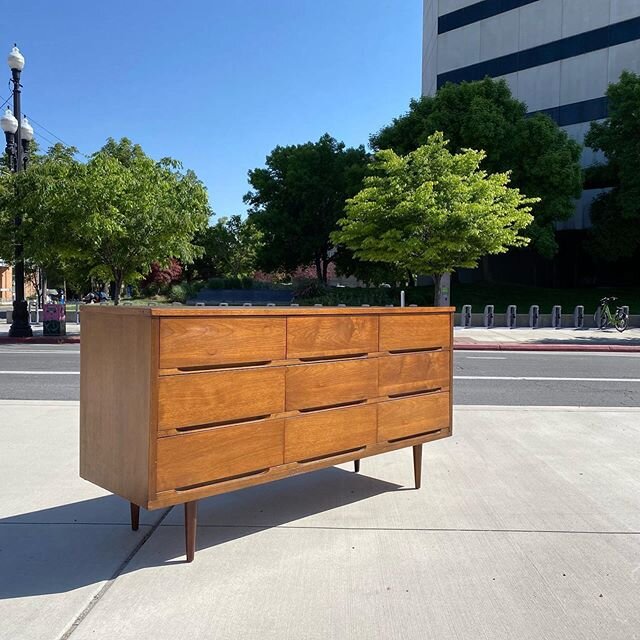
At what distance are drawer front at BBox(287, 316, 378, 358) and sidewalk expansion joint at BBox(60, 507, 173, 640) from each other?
5.02ft

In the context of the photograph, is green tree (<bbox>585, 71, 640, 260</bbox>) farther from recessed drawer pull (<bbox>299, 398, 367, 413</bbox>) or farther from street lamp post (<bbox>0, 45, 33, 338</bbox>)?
recessed drawer pull (<bbox>299, 398, 367, 413</bbox>)

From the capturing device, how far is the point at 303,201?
4053cm

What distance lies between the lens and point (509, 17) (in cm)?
3941

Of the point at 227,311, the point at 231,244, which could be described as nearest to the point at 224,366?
the point at 227,311

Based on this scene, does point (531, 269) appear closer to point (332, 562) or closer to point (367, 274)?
point (367, 274)

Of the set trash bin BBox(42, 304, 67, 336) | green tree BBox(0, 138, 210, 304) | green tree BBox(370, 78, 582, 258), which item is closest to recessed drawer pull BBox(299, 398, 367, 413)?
green tree BBox(0, 138, 210, 304)

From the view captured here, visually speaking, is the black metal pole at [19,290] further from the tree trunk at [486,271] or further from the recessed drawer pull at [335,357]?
the tree trunk at [486,271]

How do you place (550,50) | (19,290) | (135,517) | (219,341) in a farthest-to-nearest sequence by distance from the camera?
(550,50), (19,290), (135,517), (219,341)

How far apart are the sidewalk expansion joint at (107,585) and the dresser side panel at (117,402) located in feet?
1.28

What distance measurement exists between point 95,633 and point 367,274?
3969 cm

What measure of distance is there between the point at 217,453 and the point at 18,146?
20.0 m

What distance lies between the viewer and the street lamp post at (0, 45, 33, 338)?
18.2 m

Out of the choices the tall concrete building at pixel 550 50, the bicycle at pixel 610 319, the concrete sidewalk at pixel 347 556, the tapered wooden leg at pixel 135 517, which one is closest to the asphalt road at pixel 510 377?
the concrete sidewalk at pixel 347 556

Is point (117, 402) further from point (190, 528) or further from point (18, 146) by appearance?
point (18, 146)
